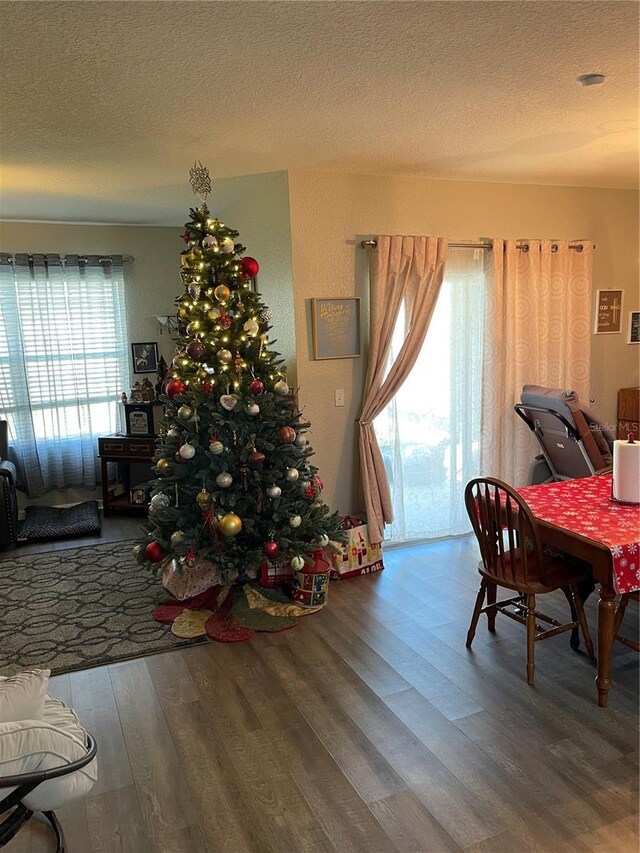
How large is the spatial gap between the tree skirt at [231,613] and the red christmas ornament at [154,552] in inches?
13.7

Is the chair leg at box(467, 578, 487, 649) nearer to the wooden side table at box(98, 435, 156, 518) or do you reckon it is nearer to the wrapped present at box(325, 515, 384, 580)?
the wrapped present at box(325, 515, 384, 580)

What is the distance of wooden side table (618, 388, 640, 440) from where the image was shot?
5609 mm

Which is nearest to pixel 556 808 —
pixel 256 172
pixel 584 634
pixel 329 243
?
pixel 584 634

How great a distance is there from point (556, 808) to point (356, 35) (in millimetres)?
2748

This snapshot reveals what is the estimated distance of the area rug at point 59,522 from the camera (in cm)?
512

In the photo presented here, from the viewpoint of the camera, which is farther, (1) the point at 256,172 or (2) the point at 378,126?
(1) the point at 256,172

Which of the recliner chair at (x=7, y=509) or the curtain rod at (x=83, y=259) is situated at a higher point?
the curtain rod at (x=83, y=259)

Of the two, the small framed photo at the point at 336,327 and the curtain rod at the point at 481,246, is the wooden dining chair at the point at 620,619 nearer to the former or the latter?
the small framed photo at the point at 336,327

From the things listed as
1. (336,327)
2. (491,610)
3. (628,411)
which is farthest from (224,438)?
(628,411)

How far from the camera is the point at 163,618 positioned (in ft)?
12.1

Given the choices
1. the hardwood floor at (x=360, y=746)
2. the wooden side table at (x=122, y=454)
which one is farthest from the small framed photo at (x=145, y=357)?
the hardwood floor at (x=360, y=746)

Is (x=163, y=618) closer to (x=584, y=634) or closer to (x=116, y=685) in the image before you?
Result: (x=116, y=685)

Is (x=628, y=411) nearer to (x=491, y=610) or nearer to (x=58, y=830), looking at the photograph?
(x=491, y=610)

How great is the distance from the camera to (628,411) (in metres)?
5.65
